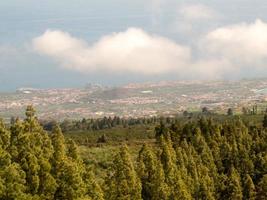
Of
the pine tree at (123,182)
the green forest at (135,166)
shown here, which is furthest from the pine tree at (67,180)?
the pine tree at (123,182)

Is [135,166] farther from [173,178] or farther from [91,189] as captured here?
[91,189]

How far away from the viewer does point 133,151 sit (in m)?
88.7

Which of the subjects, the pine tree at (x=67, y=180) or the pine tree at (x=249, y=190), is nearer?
the pine tree at (x=67, y=180)

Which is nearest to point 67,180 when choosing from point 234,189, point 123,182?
point 123,182

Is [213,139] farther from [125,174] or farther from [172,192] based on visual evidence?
[125,174]

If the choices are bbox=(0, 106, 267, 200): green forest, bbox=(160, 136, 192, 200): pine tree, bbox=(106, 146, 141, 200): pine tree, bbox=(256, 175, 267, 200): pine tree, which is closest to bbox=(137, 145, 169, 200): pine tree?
bbox=(0, 106, 267, 200): green forest

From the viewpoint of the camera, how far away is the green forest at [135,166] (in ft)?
135

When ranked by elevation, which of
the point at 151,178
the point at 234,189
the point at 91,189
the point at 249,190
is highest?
the point at 91,189

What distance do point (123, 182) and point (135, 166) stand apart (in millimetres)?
13576

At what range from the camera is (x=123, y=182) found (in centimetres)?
5022

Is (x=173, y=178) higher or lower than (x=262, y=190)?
higher

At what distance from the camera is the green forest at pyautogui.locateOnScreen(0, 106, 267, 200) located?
4109cm

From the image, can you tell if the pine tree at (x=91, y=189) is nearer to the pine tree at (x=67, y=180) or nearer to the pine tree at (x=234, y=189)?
the pine tree at (x=67, y=180)

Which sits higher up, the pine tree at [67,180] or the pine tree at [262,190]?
the pine tree at [67,180]
